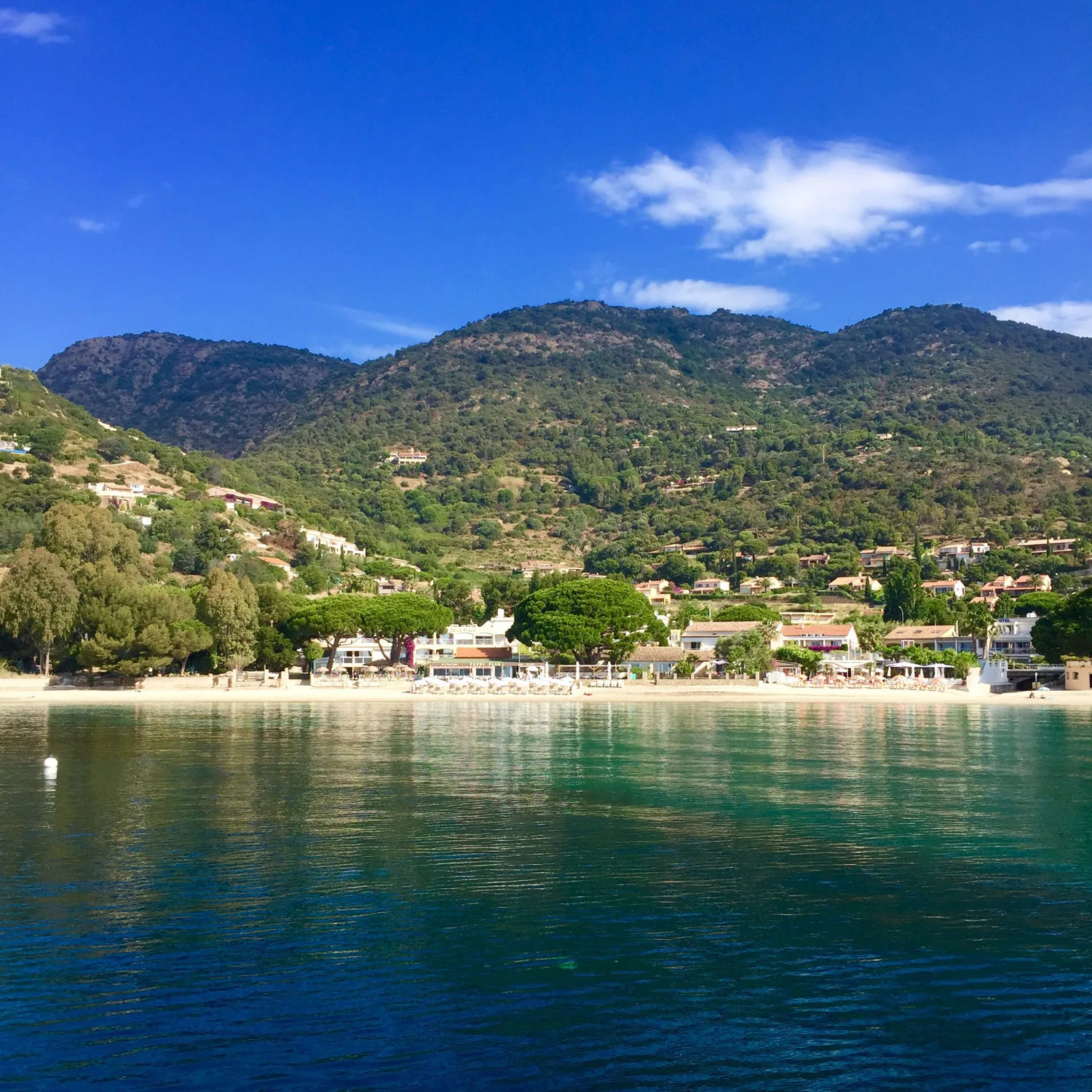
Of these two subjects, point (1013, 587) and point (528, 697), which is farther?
point (1013, 587)

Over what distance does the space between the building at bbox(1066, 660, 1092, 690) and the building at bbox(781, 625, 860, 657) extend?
2437cm

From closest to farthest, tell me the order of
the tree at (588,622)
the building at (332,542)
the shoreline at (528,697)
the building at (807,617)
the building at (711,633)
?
the shoreline at (528,697), the tree at (588,622), the building at (711,633), the building at (807,617), the building at (332,542)

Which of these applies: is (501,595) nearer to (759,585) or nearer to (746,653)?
(746,653)

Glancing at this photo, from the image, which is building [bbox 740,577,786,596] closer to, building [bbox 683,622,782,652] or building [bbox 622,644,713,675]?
building [bbox 683,622,782,652]

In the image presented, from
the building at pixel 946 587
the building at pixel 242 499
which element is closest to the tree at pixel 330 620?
the building at pixel 242 499

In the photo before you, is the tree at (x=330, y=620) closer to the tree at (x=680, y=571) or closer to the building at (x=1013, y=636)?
the building at (x=1013, y=636)

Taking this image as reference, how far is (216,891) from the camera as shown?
60.1ft

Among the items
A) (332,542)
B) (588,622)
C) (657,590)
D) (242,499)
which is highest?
(242,499)

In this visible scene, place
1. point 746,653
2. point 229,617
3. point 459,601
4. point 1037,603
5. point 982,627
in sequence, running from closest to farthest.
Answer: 1. point 229,617
2. point 746,653
3. point 982,627
4. point 1037,603
5. point 459,601

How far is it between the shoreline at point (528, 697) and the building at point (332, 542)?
56381 mm

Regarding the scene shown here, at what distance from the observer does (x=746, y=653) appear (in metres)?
89.0

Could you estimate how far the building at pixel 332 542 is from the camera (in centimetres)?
13525

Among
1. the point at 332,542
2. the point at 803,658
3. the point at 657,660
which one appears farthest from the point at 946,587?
the point at 332,542

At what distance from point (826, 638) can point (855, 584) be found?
1347 inches
